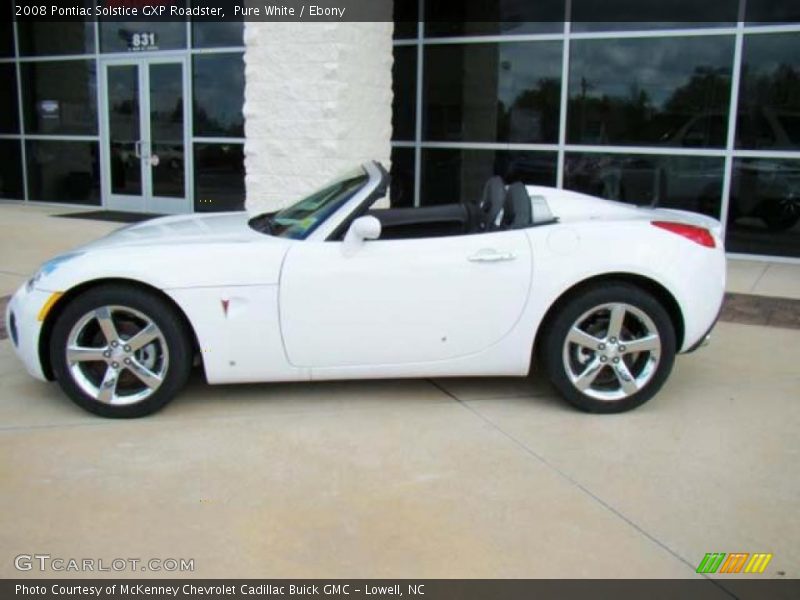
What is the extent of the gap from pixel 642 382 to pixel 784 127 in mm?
6042

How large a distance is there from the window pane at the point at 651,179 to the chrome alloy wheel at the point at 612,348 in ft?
18.7

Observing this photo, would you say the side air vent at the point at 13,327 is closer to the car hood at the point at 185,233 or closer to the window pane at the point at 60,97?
the car hood at the point at 185,233

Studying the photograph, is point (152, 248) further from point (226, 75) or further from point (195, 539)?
point (226, 75)

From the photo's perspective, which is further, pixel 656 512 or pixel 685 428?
pixel 685 428

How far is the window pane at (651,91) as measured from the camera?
9.17m

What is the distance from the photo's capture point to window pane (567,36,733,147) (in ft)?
30.1

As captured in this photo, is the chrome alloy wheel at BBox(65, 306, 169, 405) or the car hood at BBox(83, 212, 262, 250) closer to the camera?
the chrome alloy wheel at BBox(65, 306, 169, 405)

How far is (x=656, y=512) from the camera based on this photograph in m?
3.18

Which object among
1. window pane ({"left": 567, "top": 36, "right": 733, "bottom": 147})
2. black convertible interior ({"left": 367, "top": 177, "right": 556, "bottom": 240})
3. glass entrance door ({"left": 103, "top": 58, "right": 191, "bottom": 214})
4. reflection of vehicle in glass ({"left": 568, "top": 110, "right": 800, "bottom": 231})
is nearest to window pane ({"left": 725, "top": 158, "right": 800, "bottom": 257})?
reflection of vehicle in glass ({"left": 568, "top": 110, "right": 800, "bottom": 231})

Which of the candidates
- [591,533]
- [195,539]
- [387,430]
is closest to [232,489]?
[195,539]

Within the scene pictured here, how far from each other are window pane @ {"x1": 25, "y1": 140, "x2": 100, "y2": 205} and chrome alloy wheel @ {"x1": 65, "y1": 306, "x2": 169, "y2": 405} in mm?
10689

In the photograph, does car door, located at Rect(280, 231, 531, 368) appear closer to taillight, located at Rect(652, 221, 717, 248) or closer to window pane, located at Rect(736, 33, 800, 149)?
taillight, located at Rect(652, 221, 717, 248)
